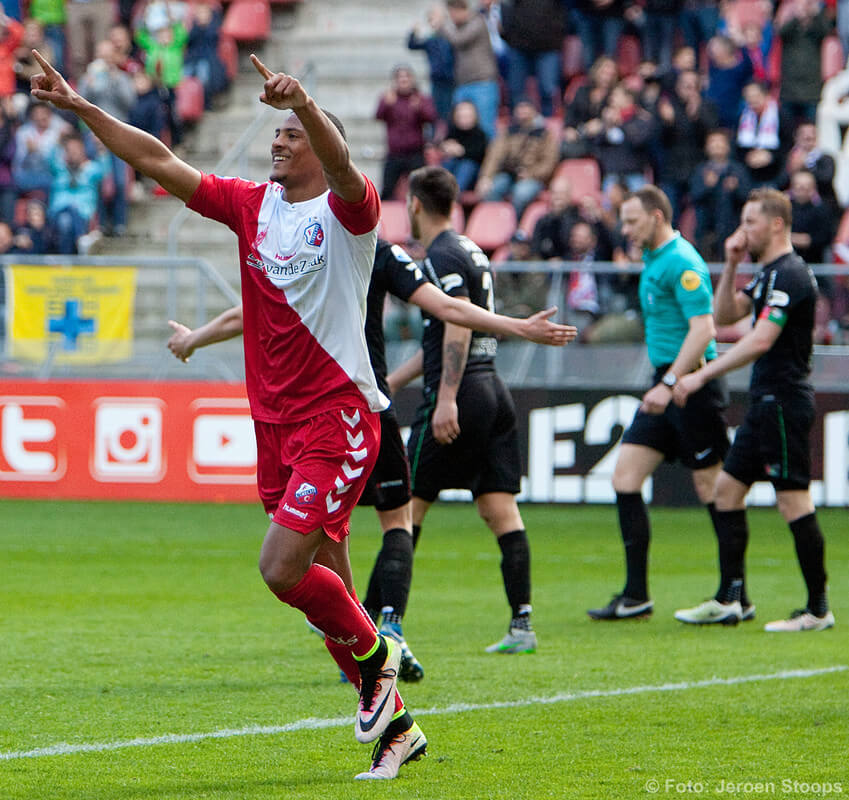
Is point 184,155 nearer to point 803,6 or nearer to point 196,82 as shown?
point 196,82

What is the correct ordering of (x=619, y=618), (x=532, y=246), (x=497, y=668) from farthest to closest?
(x=532, y=246), (x=619, y=618), (x=497, y=668)

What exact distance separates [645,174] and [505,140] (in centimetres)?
191

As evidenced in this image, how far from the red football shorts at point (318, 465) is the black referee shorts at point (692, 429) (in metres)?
3.91

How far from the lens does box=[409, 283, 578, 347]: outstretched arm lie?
17.8ft

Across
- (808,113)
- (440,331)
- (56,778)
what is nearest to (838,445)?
(808,113)

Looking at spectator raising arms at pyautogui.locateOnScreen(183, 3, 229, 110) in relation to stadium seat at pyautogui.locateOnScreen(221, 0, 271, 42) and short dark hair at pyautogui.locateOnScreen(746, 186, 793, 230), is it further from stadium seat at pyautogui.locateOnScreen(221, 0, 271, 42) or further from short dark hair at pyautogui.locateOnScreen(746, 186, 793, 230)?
short dark hair at pyautogui.locateOnScreen(746, 186, 793, 230)

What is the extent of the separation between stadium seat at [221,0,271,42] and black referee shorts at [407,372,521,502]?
17.0 metres

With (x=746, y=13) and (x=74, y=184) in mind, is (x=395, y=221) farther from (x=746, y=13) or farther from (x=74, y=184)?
(x=746, y=13)

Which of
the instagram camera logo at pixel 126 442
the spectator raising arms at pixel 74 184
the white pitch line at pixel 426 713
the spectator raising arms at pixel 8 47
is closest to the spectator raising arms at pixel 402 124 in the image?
the spectator raising arms at pixel 74 184

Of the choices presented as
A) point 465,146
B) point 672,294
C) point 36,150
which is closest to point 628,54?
point 465,146

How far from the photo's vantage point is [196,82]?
22969 mm

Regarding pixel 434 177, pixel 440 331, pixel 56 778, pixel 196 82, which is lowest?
pixel 56 778

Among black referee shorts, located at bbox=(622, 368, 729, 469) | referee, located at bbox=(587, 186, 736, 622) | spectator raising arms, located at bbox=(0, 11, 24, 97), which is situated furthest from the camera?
spectator raising arms, located at bbox=(0, 11, 24, 97)

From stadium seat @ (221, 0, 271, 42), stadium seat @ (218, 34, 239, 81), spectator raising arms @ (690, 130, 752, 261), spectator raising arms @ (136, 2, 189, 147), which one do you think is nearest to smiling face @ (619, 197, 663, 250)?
spectator raising arms @ (690, 130, 752, 261)
